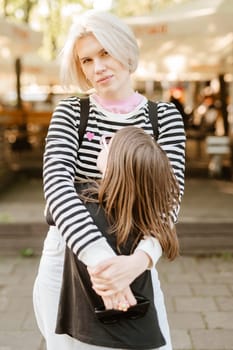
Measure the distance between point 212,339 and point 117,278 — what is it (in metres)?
2.17

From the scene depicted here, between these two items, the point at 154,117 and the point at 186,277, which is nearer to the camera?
the point at 154,117

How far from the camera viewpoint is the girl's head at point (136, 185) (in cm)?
154

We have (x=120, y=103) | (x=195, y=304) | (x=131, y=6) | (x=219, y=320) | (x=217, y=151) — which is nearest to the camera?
(x=120, y=103)

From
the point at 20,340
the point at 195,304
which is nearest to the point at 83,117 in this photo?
the point at 20,340

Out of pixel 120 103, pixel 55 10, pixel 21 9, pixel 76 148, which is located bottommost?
pixel 76 148

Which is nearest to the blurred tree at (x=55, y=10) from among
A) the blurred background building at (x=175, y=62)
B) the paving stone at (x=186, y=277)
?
the blurred background building at (x=175, y=62)

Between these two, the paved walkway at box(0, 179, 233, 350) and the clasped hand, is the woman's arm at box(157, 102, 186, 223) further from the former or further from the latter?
the paved walkway at box(0, 179, 233, 350)

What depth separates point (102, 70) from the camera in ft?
5.71

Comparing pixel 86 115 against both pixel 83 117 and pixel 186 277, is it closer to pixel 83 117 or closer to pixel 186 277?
pixel 83 117

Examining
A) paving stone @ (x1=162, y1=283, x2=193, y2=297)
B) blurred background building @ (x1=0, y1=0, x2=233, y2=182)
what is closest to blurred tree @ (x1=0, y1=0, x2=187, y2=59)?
blurred background building @ (x1=0, y1=0, x2=233, y2=182)

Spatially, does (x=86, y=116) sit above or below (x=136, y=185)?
above

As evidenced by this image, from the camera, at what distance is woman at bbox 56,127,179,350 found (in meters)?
1.54

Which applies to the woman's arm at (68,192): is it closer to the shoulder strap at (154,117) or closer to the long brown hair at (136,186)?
the long brown hair at (136,186)

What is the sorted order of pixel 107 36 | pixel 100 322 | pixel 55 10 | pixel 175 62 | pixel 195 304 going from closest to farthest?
pixel 100 322 < pixel 107 36 < pixel 195 304 < pixel 175 62 < pixel 55 10
